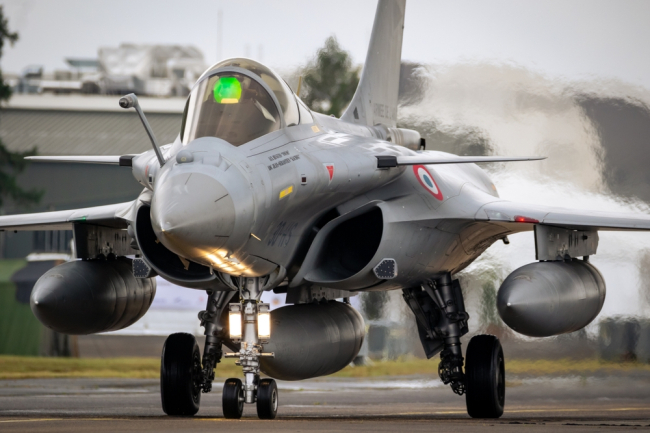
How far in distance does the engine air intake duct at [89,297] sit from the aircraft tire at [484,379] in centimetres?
322

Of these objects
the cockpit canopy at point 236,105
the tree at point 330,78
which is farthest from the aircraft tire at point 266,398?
the tree at point 330,78

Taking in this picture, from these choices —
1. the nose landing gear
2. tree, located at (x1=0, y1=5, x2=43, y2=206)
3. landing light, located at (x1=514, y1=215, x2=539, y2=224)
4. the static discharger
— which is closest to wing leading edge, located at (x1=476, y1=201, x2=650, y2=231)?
landing light, located at (x1=514, y1=215, x2=539, y2=224)

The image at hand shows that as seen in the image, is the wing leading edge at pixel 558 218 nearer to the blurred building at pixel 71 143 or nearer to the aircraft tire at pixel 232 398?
the aircraft tire at pixel 232 398

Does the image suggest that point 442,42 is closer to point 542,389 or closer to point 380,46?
point 380,46

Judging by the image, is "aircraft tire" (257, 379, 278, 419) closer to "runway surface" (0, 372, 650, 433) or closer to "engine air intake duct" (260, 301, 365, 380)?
"runway surface" (0, 372, 650, 433)

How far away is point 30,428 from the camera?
653 cm

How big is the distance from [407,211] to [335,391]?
6461 millimetres

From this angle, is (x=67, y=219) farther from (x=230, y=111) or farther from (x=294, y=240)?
(x=230, y=111)

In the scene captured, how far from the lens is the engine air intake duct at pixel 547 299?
312 inches

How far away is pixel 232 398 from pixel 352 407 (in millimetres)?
4037

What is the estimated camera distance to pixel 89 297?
921 cm

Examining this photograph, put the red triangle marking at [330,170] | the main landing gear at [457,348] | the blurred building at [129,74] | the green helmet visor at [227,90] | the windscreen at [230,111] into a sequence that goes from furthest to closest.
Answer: the blurred building at [129,74] → the main landing gear at [457,348] → the red triangle marking at [330,170] → the green helmet visor at [227,90] → the windscreen at [230,111]

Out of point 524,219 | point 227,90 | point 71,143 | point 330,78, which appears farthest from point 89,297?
point 71,143

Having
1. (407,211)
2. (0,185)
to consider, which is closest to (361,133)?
(407,211)
